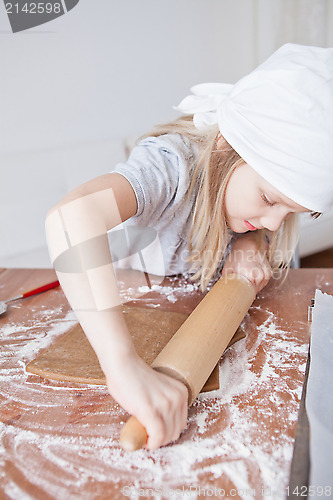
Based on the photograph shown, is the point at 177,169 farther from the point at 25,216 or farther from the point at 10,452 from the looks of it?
the point at 25,216

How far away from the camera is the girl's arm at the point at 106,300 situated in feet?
1.68

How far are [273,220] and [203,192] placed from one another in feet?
0.55

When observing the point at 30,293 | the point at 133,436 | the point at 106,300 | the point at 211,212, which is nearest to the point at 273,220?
the point at 211,212

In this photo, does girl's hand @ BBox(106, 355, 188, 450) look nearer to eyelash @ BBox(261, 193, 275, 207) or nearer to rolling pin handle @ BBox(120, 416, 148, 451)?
rolling pin handle @ BBox(120, 416, 148, 451)

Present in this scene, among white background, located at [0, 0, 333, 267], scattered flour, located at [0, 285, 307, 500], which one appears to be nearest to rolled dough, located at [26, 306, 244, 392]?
scattered flour, located at [0, 285, 307, 500]

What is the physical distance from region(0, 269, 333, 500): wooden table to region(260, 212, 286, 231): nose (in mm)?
190

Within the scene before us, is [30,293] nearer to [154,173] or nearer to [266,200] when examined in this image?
[154,173]

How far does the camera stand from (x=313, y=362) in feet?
2.12

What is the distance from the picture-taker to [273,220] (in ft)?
2.52

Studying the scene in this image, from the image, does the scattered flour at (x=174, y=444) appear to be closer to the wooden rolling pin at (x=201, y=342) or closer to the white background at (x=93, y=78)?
the wooden rolling pin at (x=201, y=342)

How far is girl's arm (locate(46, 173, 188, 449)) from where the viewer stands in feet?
1.68

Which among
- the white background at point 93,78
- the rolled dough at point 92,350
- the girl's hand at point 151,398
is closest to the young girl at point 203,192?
the girl's hand at point 151,398

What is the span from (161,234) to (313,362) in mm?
501

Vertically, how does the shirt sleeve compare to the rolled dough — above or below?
above
